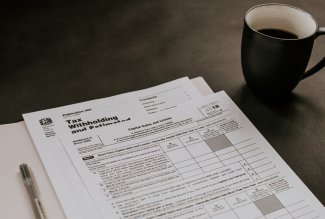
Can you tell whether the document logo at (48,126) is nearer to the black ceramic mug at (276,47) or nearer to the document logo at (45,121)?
the document logo at (45,121)

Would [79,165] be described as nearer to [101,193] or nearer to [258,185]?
[101,193]

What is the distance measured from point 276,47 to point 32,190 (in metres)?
0.37

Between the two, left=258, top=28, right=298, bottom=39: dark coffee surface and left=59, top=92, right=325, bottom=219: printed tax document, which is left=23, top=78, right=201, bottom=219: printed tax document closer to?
left=59, top=92, right=325, bottom=219: printed tax document

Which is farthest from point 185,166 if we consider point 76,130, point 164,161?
point 76,130

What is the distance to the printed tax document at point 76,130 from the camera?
0.64 meters

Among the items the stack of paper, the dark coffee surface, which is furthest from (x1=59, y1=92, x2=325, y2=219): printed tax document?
the dark coffee surface

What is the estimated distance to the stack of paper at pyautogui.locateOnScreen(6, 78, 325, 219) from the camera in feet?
2.09

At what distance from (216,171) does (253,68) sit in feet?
0.58

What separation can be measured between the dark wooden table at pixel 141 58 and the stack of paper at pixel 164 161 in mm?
34

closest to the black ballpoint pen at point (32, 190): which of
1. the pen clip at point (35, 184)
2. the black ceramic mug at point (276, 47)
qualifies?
the pen clip at point (35, 184)

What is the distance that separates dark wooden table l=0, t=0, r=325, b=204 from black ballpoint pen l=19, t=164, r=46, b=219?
0.11m

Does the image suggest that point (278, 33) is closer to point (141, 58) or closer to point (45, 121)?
point (141, 58)

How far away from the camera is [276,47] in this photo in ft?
2.38

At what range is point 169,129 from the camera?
743 millimetres
